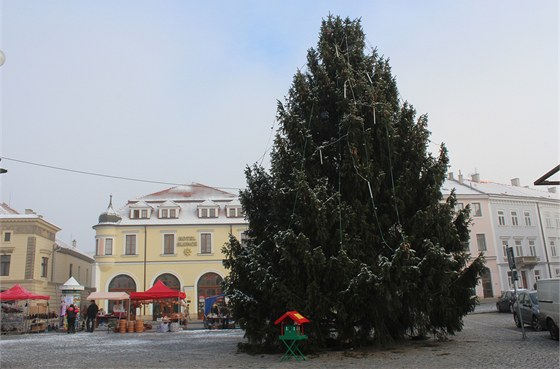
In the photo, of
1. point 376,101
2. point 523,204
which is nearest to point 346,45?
point 376,101

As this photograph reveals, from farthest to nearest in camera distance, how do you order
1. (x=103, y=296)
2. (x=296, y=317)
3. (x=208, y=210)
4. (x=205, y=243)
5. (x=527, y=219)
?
1. (x=527, y=219)
2. (x=208, y=210)
3. (x=205, y=243)
4. (x=103, y=296)
5. (x=296, y=317)

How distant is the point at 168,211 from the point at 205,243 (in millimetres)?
4960

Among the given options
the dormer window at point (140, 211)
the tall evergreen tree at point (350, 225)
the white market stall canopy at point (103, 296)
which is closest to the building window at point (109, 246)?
the dormer window at point (140, 211)

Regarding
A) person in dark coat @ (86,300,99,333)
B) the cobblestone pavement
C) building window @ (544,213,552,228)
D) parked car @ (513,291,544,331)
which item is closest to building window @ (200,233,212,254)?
person in dark coat @ (86,300,99,333)

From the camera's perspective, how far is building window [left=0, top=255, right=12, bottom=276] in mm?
42719

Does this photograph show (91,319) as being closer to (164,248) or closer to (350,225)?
(164,248)

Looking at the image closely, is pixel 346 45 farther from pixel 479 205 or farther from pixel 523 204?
pixel 523 204

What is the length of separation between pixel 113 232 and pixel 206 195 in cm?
1058

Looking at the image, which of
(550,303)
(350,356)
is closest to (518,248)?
(550,303)

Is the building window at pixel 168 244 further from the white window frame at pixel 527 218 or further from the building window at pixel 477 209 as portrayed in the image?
the white window frame at pixel 527 218

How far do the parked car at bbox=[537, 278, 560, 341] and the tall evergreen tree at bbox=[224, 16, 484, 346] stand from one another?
218cm

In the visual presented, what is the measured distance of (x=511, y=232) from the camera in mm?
50656

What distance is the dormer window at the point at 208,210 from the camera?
4872cm

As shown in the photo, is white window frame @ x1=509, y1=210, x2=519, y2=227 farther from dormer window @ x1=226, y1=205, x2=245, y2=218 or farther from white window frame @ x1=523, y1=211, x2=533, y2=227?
dormer window @ x1=226, y1=205, x2=245, y2=218
